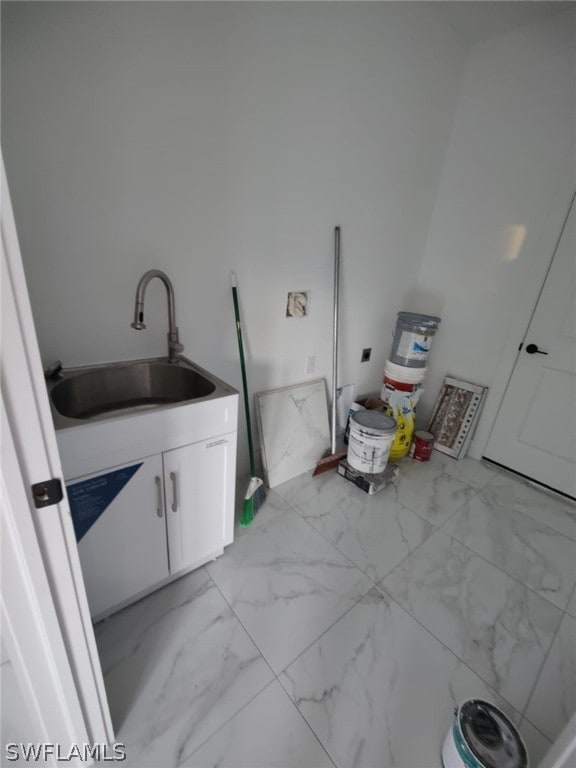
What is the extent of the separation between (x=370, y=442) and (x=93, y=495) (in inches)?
57.4

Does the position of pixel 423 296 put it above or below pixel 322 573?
above

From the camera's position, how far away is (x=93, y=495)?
1086 millimetres

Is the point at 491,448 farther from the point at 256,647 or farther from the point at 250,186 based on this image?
the point at 250,186

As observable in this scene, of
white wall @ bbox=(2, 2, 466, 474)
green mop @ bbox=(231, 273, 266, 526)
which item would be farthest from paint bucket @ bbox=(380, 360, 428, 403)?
green mop @ bbox=(231, 273, 266, 526)

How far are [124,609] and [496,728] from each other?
1.30 meters

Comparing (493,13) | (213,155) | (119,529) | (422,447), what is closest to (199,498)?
(119,529)

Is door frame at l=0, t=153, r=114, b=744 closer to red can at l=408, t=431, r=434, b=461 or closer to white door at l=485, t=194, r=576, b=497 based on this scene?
red can at l=408, t=431, r=434, b=461

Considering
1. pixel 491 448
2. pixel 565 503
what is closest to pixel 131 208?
pixel 491 448

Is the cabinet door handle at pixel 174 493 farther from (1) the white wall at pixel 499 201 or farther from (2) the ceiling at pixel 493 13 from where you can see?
(2) the ceiling at pixel 493 13

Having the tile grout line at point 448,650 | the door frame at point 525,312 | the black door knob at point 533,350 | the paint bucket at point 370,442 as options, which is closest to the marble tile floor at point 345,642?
the tile grout line at point 448,650

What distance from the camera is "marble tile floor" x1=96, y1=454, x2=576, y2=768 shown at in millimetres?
1046

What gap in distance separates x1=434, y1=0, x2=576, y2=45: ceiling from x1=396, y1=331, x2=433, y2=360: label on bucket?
1714 mm

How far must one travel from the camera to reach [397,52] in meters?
1.80

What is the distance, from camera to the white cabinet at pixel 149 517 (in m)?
1.11
